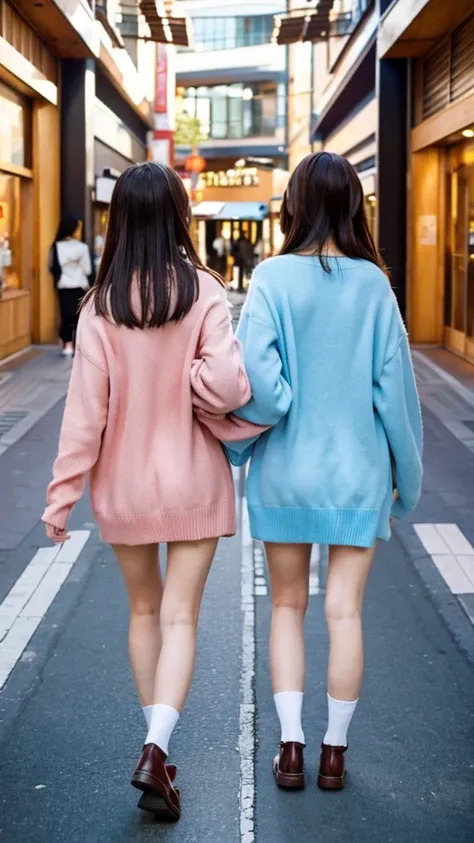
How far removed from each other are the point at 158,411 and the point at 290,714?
945mm

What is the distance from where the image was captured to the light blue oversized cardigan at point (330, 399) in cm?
360

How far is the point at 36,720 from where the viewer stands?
4.36m

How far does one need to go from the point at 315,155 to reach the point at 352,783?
177 centimetres

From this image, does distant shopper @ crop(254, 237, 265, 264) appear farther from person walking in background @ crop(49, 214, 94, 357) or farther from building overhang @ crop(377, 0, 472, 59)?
person walking in background @ crop(49, 214, 94, 357)

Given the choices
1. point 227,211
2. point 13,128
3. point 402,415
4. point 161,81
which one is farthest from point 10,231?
point 227,211

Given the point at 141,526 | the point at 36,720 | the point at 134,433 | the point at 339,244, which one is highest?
the point at 339,244

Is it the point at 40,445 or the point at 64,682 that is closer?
the point at 64,682

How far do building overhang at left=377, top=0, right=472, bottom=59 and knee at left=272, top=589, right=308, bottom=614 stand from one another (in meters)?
12.1

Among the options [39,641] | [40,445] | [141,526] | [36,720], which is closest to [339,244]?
[141,526]

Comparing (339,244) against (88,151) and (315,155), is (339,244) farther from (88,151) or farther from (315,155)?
(88,151)

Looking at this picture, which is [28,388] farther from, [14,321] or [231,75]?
[231,75]

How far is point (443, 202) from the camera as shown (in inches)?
738

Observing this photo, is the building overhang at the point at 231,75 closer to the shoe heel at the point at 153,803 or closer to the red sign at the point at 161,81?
the red sign at the point at 161,81

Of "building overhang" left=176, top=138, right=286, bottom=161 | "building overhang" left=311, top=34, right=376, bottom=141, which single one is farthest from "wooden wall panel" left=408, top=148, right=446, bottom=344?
"building overhang" left=176, top=138, right=286, bottom=161
